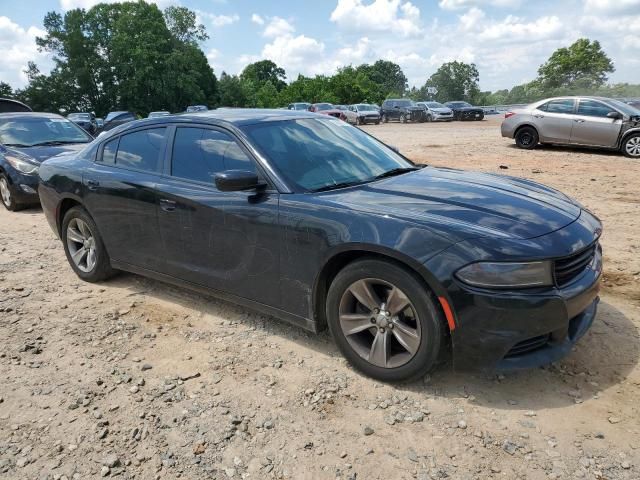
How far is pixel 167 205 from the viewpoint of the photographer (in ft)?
12.6

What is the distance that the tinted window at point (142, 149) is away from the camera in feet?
13.4

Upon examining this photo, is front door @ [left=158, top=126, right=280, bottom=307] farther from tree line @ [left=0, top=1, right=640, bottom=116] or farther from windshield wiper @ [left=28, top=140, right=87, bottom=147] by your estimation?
tree line @ [left=0, top=1, right=640, bottom=116]

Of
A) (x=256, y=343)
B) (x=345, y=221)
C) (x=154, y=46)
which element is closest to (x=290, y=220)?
(x=345, y=221)

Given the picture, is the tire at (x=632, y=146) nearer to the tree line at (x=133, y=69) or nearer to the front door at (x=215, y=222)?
the front door at (x=215, y=222)

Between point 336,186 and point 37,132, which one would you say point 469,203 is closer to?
point 336,186

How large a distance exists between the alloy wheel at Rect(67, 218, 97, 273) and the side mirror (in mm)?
2152

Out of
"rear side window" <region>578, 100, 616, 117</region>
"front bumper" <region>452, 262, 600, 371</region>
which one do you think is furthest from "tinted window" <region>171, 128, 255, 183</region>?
"rear side window" <region>578, 100, 616, 117</region>

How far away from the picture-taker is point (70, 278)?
5.10 m

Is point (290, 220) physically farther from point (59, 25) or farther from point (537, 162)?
point (59, 25)

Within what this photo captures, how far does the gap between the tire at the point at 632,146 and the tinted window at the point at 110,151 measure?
12.1 metres

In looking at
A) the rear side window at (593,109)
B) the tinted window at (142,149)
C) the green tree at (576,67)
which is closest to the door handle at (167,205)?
the tinted window at (142,149)

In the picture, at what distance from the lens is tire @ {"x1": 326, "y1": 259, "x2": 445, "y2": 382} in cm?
276

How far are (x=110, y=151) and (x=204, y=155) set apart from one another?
1.29 metres

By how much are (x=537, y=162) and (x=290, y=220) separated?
32.7 feet
